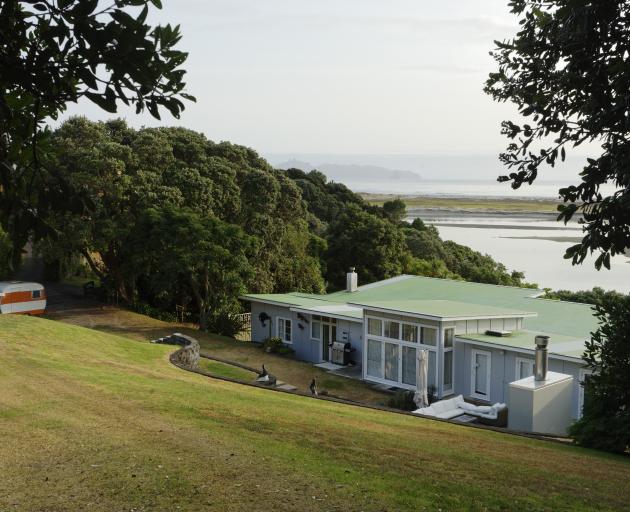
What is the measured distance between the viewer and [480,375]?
71.9ft

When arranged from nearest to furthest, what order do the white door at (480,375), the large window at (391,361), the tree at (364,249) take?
the white door at (480,375), the large window at (391,361), the tree at (364,249)

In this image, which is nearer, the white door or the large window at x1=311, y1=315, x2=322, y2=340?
the white door

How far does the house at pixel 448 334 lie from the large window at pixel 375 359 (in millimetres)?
35

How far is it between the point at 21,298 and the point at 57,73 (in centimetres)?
2698

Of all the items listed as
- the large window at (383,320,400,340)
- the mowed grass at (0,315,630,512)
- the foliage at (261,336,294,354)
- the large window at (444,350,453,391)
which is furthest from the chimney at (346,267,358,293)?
the mowed grass at (0,315,630,512)

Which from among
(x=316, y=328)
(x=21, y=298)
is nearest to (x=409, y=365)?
(x=316, y=328)

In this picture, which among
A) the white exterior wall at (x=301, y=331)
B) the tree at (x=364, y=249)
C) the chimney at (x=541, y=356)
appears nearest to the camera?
the chimney at (x=541, y=356)

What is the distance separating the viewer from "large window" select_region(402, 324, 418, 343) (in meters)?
23.0

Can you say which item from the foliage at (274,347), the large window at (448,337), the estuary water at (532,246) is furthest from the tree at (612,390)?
the estuary water at (532,246)

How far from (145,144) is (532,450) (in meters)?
27.1

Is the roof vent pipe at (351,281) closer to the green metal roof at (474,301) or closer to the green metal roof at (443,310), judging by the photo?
the green metal roof at (474,301)

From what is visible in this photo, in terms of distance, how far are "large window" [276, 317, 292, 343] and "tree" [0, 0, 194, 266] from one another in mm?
25254

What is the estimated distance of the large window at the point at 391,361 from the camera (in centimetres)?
2350

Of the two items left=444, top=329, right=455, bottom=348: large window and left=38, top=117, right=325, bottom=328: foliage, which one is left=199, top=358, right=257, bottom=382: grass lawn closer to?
left=444, top=329, right=455, bottom=348: large window
